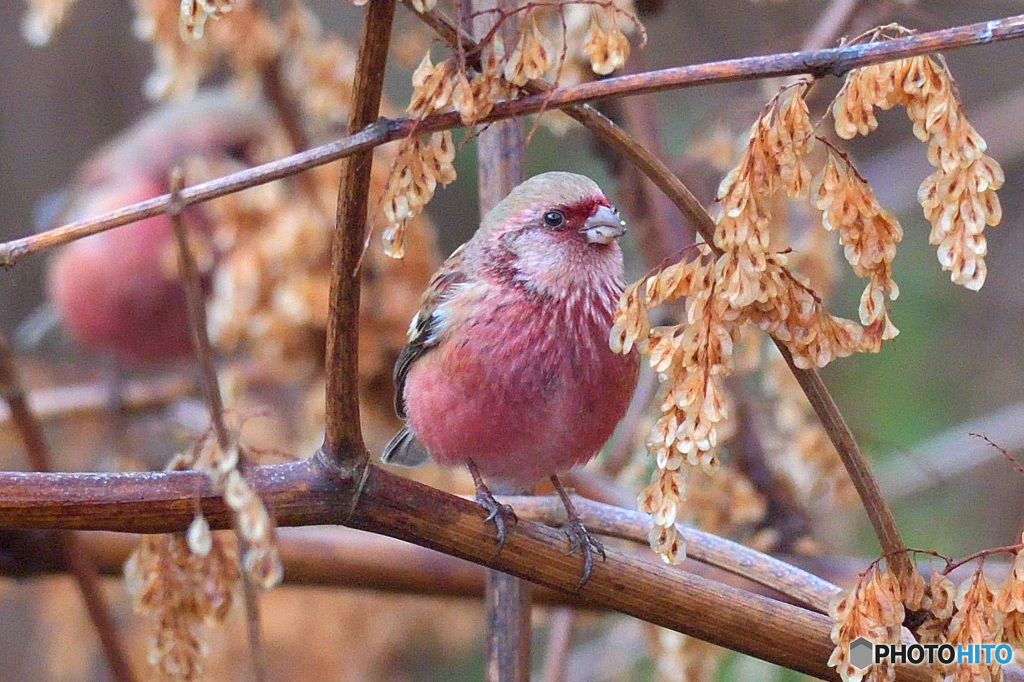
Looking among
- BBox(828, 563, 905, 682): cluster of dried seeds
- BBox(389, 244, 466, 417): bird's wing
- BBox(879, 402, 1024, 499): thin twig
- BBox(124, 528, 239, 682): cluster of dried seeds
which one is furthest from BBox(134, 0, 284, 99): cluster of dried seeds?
BBox(879, 402, 1024, 499): thin twig

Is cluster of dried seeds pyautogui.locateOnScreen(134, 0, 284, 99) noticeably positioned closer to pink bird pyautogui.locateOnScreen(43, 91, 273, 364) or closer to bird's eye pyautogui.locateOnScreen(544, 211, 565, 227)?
A: pink bird pyautogui.locateOnScreen(43, 91, 273, 364)

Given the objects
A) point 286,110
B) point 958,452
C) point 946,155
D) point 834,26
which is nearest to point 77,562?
point 286,110

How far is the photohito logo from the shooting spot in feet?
6.10

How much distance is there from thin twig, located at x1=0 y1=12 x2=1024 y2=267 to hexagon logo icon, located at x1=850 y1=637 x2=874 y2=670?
2.94 ft

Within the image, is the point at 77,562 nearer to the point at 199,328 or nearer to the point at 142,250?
the point at 199,328

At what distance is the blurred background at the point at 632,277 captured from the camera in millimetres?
4758

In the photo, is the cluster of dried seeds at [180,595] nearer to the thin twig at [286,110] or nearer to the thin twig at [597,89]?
the thin twig at [597,89]

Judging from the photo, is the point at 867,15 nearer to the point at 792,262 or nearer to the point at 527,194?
the point at 792,262

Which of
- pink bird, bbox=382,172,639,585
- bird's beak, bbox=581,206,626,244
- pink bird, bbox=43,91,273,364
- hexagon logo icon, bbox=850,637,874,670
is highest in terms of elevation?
pink bird, bbox=43,91,273,364

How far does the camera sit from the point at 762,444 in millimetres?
4180

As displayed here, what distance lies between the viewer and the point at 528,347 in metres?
2.90

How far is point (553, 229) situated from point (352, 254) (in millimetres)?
1273

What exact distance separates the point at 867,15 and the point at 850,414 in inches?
97.8

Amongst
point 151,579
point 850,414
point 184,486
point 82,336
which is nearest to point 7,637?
point 82,336
